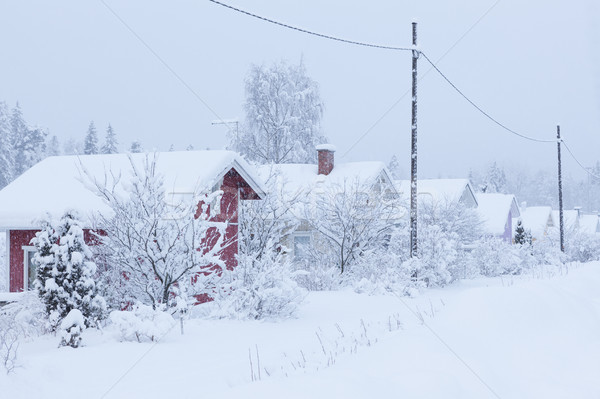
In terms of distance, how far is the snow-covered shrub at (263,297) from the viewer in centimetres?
1121

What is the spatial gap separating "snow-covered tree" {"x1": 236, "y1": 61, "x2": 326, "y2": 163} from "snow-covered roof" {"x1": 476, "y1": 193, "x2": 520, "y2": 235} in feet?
43.9

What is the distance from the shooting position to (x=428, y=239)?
1872cm

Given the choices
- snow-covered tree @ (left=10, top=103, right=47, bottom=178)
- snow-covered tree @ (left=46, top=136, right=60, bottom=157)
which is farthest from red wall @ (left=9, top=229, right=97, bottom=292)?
snow-covered tree @ (left=46, top=136, right=60, bottom=157)

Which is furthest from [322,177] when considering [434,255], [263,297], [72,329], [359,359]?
[359,359]

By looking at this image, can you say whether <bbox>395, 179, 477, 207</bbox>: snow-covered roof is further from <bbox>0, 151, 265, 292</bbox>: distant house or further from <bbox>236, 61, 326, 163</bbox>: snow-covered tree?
<bbox>0, 151, 265, 292</bbox>: distant house

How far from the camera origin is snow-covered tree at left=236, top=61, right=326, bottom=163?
40.5m

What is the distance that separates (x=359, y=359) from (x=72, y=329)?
4.22 metres

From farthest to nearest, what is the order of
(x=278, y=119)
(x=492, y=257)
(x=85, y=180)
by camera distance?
(x=278, y=119) < (x=492, y=257) < (x=85, y=180)

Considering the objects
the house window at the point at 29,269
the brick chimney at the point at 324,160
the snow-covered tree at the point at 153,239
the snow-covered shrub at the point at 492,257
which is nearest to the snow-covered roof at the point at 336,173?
the brick chimney at the point at 324,160

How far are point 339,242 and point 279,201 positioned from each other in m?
2.86

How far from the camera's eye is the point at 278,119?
4128cm

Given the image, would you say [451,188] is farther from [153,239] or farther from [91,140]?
[91,140]

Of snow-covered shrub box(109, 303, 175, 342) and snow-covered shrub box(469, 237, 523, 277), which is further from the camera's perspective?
snow-covered shrub box(469, 237, 523, 277)

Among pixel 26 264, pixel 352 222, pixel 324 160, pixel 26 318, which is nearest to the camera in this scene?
pixel 26 318
